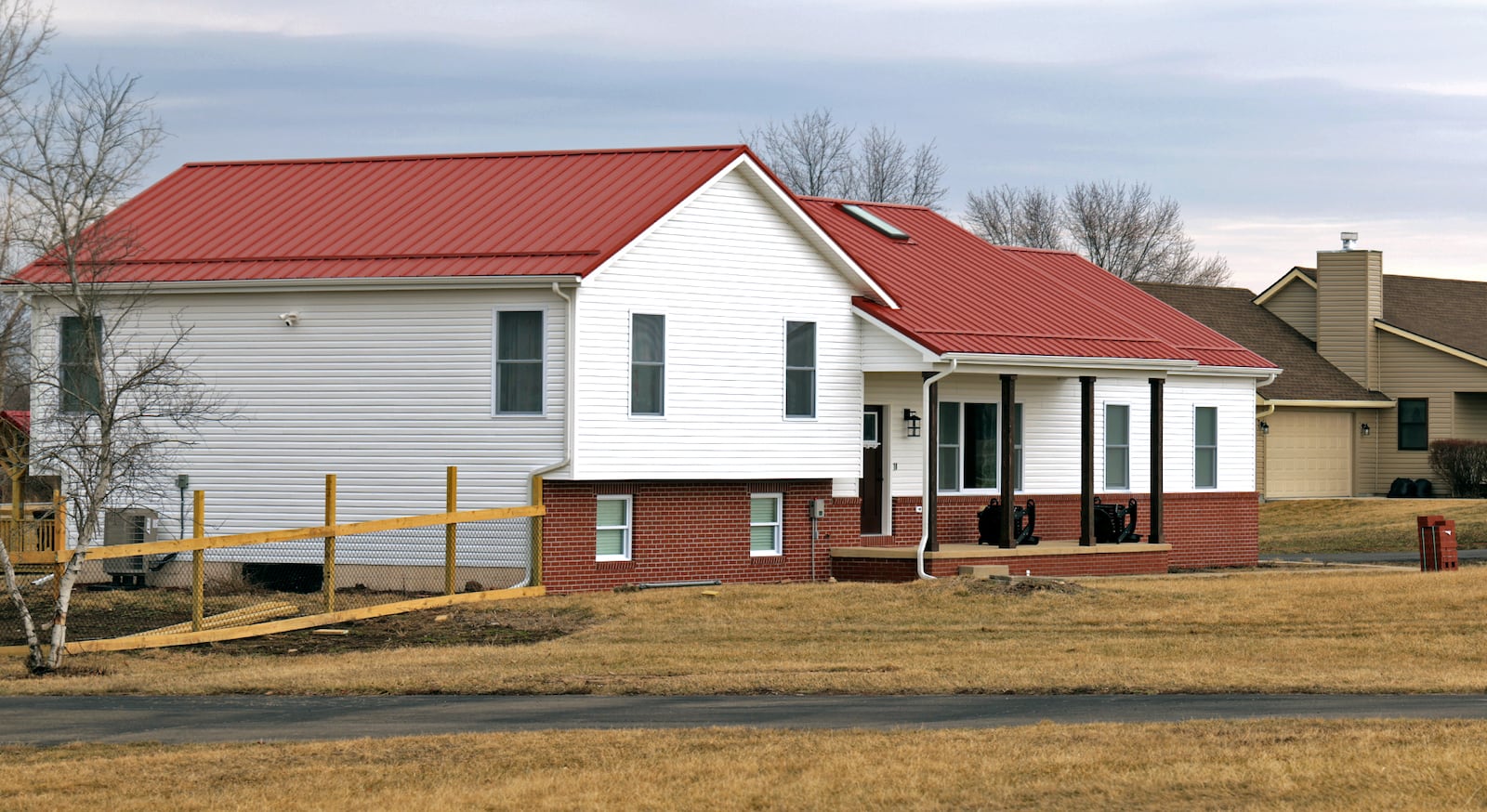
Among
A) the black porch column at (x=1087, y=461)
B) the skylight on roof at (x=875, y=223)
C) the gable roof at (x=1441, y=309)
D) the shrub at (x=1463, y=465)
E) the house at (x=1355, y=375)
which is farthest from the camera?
the gable roof at (x=1441, y=309)

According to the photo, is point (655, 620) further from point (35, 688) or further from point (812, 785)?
point (812, 785)

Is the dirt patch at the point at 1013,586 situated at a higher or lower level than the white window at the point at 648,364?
lower

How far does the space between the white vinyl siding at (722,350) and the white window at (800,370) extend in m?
0.09

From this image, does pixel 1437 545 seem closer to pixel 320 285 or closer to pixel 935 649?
pixel 935 649

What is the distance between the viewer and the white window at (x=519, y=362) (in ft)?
78.7

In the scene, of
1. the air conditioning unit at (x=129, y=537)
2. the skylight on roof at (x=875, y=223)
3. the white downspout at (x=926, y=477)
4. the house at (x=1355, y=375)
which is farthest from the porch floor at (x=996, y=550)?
the house at (x=1355, y=375)

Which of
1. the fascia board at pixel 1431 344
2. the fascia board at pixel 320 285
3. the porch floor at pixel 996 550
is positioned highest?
the fascia board at pixel 1431 344

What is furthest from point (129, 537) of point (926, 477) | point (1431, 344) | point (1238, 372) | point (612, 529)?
point (1431, 344)

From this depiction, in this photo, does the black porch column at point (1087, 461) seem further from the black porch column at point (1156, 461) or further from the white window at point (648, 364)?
the white window at point (648, 364)

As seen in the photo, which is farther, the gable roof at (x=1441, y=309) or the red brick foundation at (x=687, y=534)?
the gable roof at (x=1441, y=309)

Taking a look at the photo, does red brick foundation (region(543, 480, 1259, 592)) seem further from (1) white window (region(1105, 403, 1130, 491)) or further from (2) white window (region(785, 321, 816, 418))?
Answer: (2) white window (region(785, 321, 816, 418))

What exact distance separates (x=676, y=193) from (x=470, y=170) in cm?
426

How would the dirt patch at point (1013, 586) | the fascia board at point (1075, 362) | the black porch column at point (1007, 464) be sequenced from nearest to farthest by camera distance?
the dirt patch at point (1013, 586) < the fascia board at point (1075, 362) < the black porch column at point (1007, 464)

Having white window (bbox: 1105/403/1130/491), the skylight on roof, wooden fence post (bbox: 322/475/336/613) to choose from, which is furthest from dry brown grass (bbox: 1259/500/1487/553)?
wooden fence post (bbox: 322/475/336/613)
